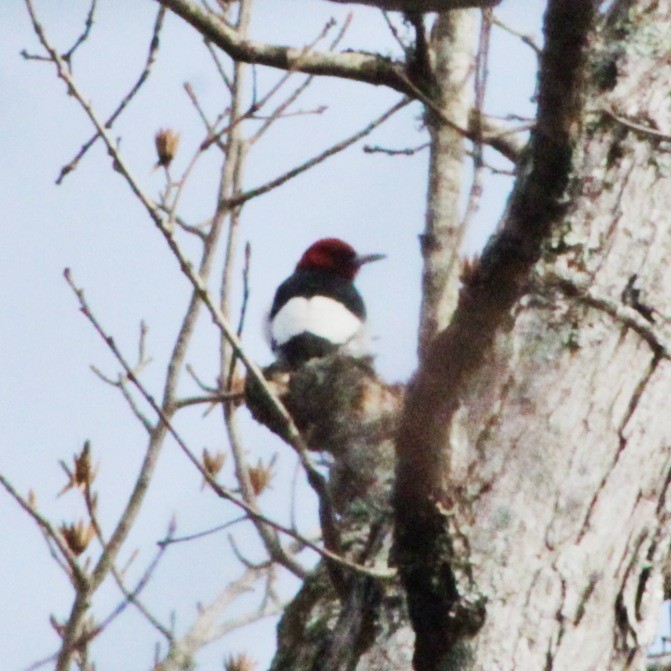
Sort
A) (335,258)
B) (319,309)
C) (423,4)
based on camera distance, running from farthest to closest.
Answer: (335,258) → (319,309) → (423,4)

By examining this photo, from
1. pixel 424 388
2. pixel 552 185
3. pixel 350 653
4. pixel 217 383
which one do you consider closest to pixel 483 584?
pixel 350 653

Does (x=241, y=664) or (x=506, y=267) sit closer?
Result: (x=506, y=267)

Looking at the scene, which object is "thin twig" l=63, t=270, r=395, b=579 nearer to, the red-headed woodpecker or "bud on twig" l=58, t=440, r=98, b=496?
"bud on twig" l=58, t=440, r=98, b=496

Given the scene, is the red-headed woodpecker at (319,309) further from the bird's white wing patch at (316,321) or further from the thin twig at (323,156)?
the thin twig at (323,156)

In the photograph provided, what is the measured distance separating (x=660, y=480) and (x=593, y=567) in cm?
25

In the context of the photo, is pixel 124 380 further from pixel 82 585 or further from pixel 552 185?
pixel 552 185

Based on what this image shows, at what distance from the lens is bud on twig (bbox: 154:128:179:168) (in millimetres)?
4086

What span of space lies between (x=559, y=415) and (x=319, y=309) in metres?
4.16

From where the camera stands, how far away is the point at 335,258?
7758mm

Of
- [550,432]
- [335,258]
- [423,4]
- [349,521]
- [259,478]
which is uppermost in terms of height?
Result: [335,258]

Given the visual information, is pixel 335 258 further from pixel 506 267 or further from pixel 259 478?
pixel 506 267

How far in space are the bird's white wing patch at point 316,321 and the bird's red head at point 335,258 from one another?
111cm

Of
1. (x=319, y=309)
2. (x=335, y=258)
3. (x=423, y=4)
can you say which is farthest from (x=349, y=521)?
(x=335, y=258)

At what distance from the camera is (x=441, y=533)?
187cm
